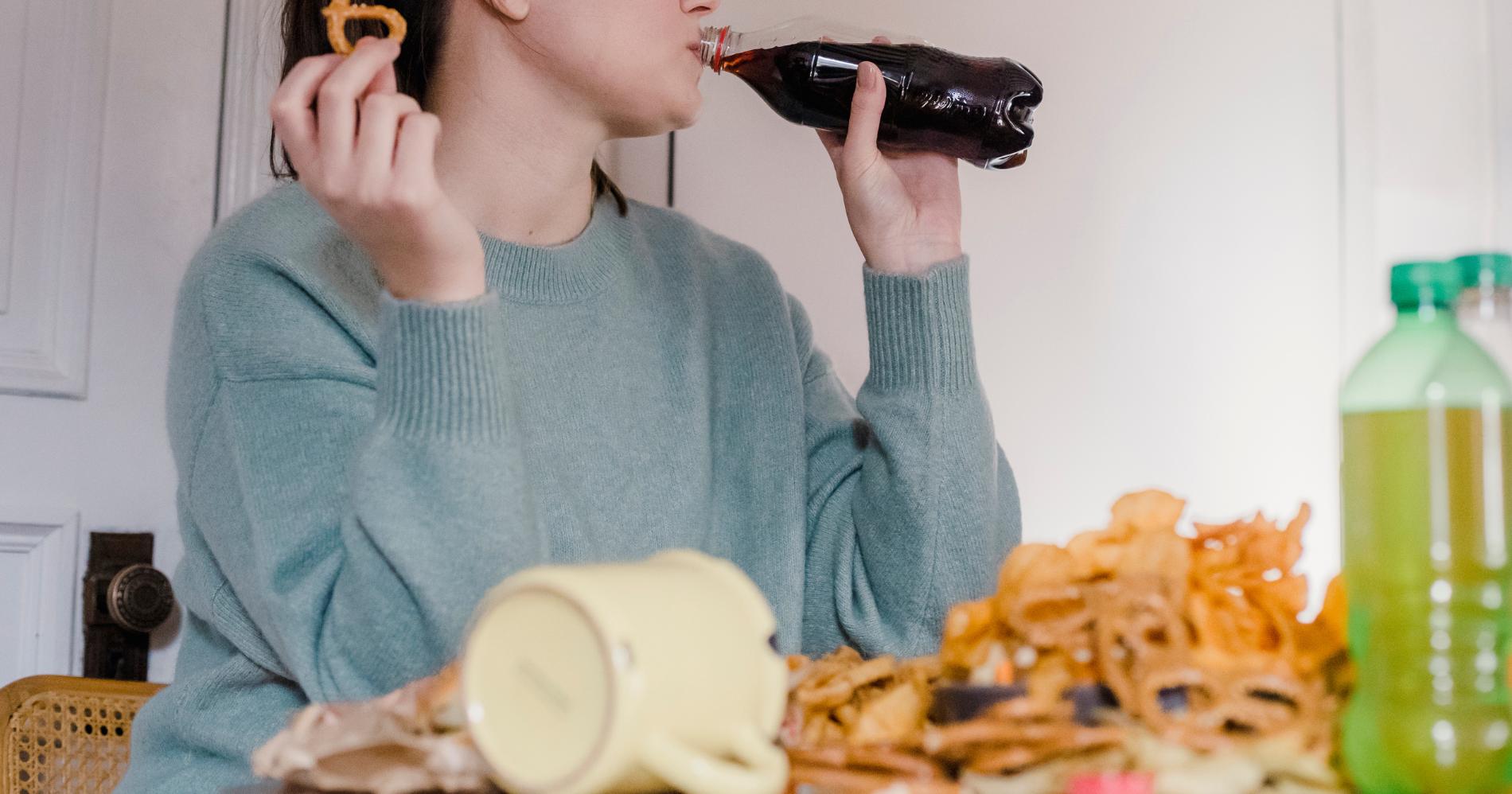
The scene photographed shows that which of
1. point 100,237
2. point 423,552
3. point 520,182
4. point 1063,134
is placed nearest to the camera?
point 423,552

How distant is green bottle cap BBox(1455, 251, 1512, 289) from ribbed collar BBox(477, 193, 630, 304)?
745 mm

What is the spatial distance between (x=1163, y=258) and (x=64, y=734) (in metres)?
1.31

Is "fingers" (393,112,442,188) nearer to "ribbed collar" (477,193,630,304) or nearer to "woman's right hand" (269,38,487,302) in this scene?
"woman's right hand" (269,38,487,302)

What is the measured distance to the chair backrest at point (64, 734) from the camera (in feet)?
3.73

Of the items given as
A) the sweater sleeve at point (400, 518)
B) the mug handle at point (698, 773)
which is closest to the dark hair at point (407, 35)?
the sweater sleeve at point (400, 518)

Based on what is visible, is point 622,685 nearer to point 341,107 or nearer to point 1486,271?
point 1486,271

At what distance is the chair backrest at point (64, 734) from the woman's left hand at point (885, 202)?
803 millimetres

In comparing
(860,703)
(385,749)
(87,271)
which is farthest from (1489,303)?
(87,271)

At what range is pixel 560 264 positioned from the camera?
113 centimetres

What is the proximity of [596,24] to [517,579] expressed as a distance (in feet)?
2.37

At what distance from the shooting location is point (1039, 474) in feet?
5.23

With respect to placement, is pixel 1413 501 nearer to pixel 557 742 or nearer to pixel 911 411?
pixel 557 742

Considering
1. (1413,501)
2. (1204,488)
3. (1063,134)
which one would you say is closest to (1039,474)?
(1204,488)

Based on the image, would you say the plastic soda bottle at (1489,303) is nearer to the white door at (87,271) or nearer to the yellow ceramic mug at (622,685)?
the yellow ceramic mug at (622,685)
